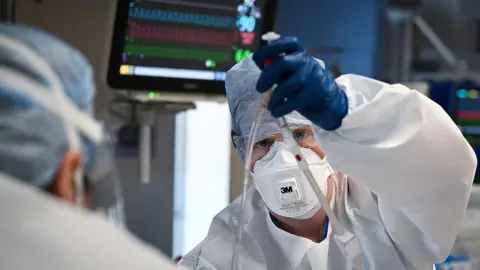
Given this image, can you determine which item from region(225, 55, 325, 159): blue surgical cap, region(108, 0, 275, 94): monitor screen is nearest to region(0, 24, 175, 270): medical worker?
region(225, 55, 325, 159): blue surgical cap

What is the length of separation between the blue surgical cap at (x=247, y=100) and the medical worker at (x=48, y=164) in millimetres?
579

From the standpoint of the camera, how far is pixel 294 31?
10.2 feet

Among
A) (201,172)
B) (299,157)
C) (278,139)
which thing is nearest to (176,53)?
(201,172)

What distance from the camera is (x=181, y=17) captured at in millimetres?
1828

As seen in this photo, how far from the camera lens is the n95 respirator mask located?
122 centimetres

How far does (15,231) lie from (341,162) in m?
0.60

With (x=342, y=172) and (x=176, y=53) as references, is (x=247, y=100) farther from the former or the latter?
(x=176, y=53)

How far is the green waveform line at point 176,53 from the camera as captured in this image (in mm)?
1756

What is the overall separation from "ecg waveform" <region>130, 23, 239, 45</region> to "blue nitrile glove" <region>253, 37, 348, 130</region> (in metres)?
0.91

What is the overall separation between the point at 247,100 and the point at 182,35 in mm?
618

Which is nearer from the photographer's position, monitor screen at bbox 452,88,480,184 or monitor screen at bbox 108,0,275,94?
A: monitor screen at bbox 108,0,275,94

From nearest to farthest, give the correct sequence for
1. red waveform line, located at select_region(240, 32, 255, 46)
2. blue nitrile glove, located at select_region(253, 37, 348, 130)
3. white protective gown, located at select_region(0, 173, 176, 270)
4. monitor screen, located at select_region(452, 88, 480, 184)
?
white protective gown, located at select_region(0, 173, 176, 270) < blue nitrile glove, located at select_region(253, 37, 348, 130) < red waveform line, located at select_region(240, 32, 255, 46) < monitor screen, located at select_region(452, 88, 480, 184)

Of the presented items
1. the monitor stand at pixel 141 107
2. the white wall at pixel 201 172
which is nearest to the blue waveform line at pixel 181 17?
the monitor stand at pixel 141 107

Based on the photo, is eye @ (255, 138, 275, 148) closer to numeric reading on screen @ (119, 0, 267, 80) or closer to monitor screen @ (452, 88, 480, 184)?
numeric reading on screen @ (119, 0, 267, 80)
